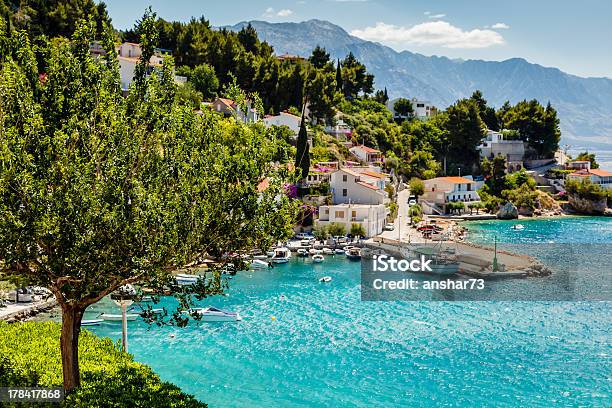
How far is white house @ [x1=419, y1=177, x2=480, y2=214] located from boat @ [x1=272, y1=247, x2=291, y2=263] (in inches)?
1240

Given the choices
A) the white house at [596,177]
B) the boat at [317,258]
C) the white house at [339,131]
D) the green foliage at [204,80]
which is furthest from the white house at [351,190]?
A: the white house at [596,177]

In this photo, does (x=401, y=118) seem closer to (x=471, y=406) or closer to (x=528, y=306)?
(x=528, y=306)

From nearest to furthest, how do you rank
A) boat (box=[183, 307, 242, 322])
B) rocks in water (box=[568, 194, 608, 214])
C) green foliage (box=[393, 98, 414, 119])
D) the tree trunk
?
the tree trunk
boat (box=[183, 307, 242, 322])
rocks in water (box=[568, 194, 608, 214])
green foliage (box=[393, 98, 414, 119])

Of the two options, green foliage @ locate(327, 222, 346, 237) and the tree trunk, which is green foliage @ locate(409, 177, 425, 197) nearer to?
green foliage @ locate(327, 222, 346, 237)

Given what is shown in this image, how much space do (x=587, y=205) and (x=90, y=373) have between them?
281 ft

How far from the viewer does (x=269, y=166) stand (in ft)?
50.4

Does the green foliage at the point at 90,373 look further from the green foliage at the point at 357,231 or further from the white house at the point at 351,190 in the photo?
the white house at the point at 351,190

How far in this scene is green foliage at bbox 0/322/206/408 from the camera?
14.1 m

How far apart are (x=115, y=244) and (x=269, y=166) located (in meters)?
4.35

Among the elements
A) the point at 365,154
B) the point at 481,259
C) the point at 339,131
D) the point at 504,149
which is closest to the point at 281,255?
the point at 481,259

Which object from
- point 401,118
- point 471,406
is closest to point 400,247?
point 471,406

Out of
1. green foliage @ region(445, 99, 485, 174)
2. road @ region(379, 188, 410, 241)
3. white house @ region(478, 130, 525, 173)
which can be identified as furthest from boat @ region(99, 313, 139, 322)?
Result: white house @ region(478, 130, 525, 173)

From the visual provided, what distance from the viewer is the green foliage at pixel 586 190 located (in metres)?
87.1

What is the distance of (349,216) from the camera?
58.0m
